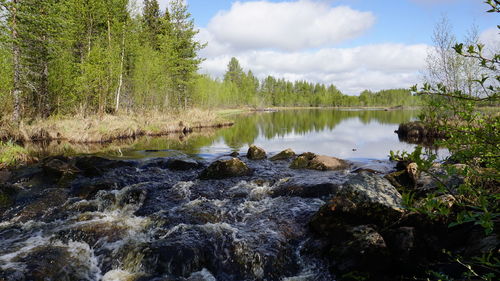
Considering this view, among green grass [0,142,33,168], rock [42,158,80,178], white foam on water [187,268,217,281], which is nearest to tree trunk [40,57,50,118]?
green grass [0,142,33,168]

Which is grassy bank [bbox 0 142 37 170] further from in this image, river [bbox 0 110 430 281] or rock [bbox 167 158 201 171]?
rock [bbox 167 158 201 171]

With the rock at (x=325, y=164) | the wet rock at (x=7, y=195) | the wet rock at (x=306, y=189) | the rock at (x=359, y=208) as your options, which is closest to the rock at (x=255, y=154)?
the rock at (x=325, y=164)

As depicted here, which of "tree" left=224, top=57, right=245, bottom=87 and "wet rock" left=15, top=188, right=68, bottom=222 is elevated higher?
"tree" left=224, top=57, right=245, bottom=87

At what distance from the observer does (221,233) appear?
718 cm

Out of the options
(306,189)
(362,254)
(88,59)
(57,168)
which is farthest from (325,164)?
(88,59)

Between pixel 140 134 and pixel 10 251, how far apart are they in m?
23.3

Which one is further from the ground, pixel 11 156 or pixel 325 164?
pixel 11 156

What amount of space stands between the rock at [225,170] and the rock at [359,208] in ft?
18.6

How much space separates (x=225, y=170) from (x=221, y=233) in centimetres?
556

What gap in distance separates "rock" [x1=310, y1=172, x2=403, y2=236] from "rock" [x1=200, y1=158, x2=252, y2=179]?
5.68 metres

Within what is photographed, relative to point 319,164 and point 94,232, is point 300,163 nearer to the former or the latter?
point 319,164

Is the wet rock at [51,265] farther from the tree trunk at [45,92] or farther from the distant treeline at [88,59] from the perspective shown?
the tree trunk at [45,92]

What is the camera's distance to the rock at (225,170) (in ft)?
40.8

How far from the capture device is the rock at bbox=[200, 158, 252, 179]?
1244cm
